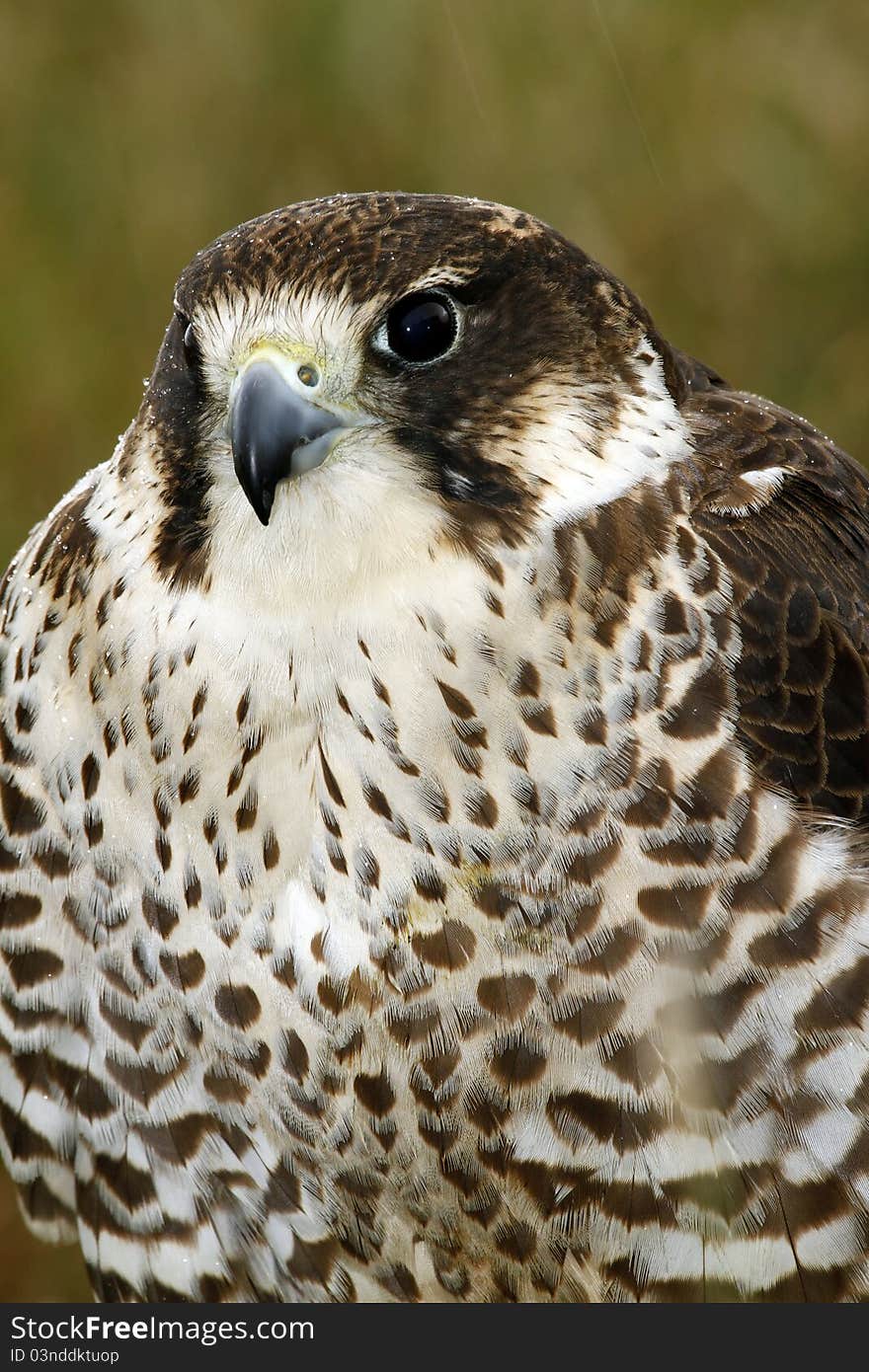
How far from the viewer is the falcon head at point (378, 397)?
2541 millimetres

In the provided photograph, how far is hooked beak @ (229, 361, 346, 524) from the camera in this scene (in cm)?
240

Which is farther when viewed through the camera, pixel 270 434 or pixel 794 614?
pixel 794 614

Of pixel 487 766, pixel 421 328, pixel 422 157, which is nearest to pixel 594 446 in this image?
pixel 421 328

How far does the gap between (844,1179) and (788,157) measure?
2.63 metres

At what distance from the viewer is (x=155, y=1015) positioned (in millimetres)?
2900

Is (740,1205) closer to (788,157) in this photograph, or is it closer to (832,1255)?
(832,1255)

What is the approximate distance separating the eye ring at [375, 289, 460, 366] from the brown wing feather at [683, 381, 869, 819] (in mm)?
467

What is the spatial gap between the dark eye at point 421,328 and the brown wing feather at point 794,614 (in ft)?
1.54

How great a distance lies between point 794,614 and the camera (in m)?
2.75

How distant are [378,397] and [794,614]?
2.32ft

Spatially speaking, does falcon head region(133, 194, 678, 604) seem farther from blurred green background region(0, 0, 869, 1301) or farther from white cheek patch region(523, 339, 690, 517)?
blurred green background region(0, 0, 869, 1301)

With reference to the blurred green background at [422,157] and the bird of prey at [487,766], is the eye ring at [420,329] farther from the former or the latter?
the blurred green background at [422,157]

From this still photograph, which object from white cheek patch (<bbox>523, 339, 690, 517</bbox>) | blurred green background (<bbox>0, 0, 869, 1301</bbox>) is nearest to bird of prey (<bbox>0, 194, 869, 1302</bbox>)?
white cheek patch (<bbox>523, 339, 690, 517</bbox>)

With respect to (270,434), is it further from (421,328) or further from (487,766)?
(487,766)
